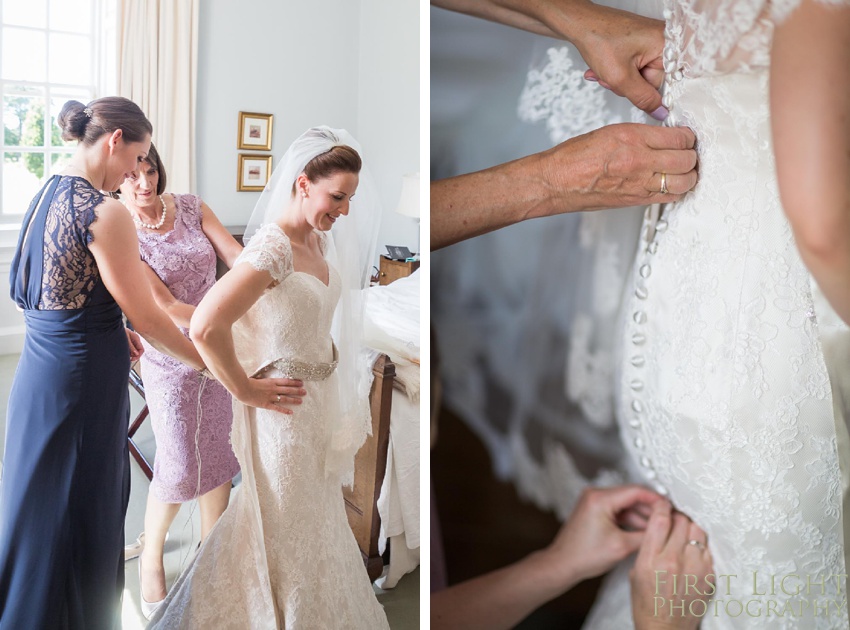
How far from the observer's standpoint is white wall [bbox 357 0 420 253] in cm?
152

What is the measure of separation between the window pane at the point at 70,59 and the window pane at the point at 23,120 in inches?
2.5

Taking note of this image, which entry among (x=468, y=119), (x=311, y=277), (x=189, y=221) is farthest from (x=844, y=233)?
(x=189, y=221)

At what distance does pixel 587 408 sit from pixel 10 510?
110 cm

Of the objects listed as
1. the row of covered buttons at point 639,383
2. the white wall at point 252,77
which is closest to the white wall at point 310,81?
the white wall at point 252,77

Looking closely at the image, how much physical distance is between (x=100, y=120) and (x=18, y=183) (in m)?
0.21

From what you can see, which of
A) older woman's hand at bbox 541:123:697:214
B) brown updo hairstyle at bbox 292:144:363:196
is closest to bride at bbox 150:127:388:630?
brown updo hairstyle at bbox 292:144:363:196

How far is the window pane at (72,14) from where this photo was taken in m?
1.23

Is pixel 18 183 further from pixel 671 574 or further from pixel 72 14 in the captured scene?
pixel 671 574

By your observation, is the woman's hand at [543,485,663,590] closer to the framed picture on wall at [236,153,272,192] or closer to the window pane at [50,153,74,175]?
the framed picture on wall at [236,153,272,192]

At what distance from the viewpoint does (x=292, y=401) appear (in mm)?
1493

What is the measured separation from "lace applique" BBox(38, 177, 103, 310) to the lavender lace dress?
0.10 m

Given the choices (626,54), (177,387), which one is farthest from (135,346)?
(626,54)

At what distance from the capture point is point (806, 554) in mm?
970

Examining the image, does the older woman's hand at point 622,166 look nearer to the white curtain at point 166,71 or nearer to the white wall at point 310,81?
the white wall at point 310,81
